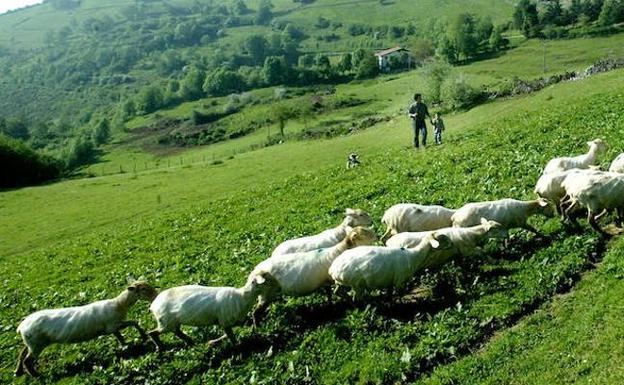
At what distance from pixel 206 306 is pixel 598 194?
35.7ft

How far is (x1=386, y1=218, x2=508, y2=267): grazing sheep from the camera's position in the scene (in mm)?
16203

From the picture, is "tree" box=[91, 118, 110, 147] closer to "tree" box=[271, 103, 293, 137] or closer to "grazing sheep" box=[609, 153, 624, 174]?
"tree" box=[271, 103, 293, 137]

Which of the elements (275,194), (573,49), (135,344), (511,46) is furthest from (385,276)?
(511,46)

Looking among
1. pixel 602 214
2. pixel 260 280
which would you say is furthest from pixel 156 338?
pixel 602 214

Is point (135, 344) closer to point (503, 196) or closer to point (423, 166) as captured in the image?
point (503, 196)

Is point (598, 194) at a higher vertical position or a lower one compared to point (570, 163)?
higher

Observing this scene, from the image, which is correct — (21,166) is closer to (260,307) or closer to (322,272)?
(260,307)

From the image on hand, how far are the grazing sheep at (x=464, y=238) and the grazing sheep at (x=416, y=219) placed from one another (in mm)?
1920

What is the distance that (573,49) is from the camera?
148 metres

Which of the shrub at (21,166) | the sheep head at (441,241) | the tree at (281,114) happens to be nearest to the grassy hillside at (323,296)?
the sheep head at (441,241)

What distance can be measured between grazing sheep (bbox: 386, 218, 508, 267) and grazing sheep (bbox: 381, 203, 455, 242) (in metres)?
1.92

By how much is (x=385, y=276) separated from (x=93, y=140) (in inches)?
7485

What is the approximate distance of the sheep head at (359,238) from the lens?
16.8 metres

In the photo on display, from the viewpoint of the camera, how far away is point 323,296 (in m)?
17.2
